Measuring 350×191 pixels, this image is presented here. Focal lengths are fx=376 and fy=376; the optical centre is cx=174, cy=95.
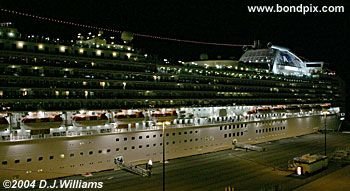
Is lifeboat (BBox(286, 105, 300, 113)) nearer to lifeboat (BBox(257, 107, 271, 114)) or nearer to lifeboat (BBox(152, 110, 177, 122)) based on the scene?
lifeboat (BBox(257, 107, 271, 114))

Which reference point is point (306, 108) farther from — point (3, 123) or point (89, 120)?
point (3, 123)

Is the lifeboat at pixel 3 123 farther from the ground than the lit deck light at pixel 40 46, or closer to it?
closer to it

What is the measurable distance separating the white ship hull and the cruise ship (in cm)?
7

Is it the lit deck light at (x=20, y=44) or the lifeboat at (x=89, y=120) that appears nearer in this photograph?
the lit deck light at (x=20, y=44)

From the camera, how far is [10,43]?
27.5 meters

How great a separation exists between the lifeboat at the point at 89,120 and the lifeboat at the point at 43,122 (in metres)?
1.28

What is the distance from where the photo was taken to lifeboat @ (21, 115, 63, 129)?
2639 centimetres

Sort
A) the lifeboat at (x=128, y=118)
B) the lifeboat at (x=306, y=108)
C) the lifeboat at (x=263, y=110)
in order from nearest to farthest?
the lifeboat at (x=128, y=118), the lifeboat at (x=263, y=110), the lifeboat at (x=306, y=108)

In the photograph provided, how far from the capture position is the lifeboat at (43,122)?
2639 cm

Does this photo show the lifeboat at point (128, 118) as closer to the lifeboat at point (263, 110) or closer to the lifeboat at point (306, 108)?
the lifeboat at point (263, 110)

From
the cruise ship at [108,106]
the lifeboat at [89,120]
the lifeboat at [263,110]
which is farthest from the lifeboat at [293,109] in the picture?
the lifeboat at [89,120]

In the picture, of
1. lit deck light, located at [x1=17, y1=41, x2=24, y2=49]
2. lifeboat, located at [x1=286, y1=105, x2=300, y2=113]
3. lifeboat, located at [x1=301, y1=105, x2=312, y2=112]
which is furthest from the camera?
lifeboat, located at [x1=301, y1=105, x2=312, y2=112]

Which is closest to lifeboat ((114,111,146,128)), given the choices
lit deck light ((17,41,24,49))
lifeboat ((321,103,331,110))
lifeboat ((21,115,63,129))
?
lifeboat ((21,115,63,129))

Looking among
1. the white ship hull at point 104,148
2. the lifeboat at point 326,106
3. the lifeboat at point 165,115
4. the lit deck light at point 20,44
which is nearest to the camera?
the white ship hull at point 104,148
